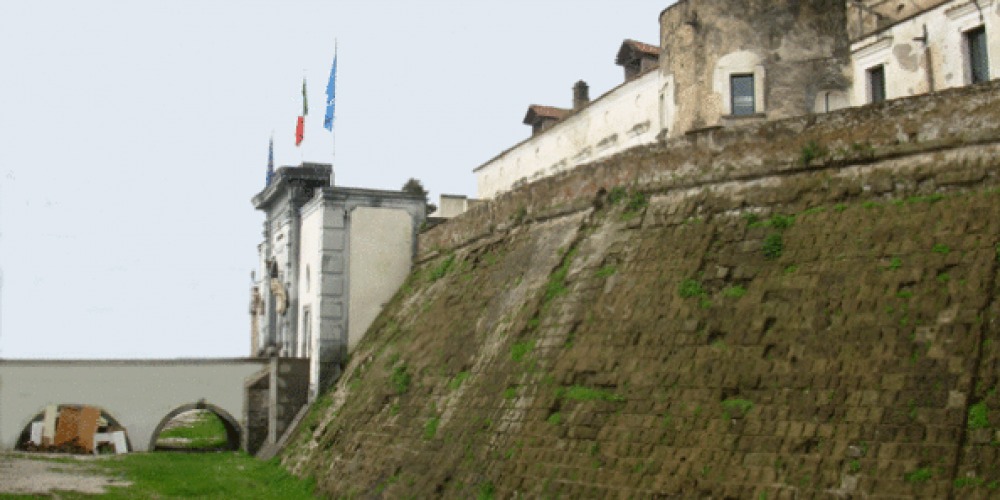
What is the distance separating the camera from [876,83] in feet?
69.7

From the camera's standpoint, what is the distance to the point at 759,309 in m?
12.2

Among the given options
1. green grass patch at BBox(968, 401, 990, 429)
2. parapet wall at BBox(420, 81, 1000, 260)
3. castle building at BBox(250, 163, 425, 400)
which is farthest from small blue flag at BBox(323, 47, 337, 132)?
green grass patch at BBox(968, 401, 990, 429)

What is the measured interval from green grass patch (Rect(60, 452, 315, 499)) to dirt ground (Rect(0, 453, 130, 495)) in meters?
0.43

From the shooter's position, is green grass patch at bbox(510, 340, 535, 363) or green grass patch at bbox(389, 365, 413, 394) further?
green grass patch at bbox(389, 365, 413, 394)

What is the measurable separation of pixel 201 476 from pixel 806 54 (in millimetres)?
14959

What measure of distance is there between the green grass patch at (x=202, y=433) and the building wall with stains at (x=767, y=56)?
711 inches

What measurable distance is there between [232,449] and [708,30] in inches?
667

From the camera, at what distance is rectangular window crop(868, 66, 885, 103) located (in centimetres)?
2109

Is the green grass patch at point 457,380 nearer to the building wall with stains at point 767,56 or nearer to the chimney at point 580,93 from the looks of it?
the building wall with stains at point 767,56

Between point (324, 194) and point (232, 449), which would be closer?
point (324, 194)

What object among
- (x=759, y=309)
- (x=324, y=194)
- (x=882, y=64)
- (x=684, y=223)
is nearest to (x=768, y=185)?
(x=684, y=223)

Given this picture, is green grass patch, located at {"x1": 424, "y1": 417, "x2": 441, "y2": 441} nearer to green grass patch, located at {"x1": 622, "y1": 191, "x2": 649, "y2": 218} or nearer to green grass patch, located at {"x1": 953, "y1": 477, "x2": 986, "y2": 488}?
green grass patch, located at {"x1": 622, "y1": 191, "x2": 649, "y2": 218}

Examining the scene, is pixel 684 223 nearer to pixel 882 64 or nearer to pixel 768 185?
pixel 768 185

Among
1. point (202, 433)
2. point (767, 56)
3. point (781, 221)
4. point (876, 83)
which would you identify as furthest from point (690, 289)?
point (202, 433)
